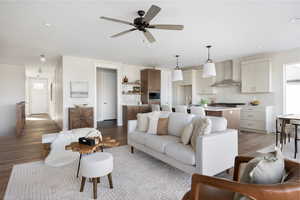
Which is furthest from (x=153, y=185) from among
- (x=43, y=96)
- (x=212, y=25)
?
(x=43, y=96)

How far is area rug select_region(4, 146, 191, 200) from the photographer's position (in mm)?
1950

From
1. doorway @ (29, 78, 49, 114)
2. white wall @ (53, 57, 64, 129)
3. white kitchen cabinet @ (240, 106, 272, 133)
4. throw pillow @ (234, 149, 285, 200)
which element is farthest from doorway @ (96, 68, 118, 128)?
throw pillow @ (234, 149, 285, 200)

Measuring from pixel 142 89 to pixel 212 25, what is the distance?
15.5 ft

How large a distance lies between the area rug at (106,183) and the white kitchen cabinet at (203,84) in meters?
5.14

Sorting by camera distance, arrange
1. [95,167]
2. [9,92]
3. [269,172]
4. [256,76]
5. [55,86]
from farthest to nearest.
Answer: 1. [55,86]
2. [9,92]
3. [256,76]
4. [95,167]
5. [269,172]

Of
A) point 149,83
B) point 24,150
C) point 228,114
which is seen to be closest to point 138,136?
point 24,150

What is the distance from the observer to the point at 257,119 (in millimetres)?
5352

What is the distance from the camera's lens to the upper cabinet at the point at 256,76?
5281mm

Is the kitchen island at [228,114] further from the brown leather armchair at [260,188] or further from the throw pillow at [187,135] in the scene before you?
the brown leather armchair at [260,188]

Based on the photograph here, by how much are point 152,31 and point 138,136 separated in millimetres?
2360

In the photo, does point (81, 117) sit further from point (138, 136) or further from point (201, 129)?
point (201, 129)

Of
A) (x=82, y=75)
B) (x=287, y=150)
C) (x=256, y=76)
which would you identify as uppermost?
(x=82, y=75)

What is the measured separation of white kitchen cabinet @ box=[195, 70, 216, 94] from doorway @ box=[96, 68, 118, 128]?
400 cm

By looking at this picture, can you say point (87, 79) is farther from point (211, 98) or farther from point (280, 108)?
point (280, 108)
